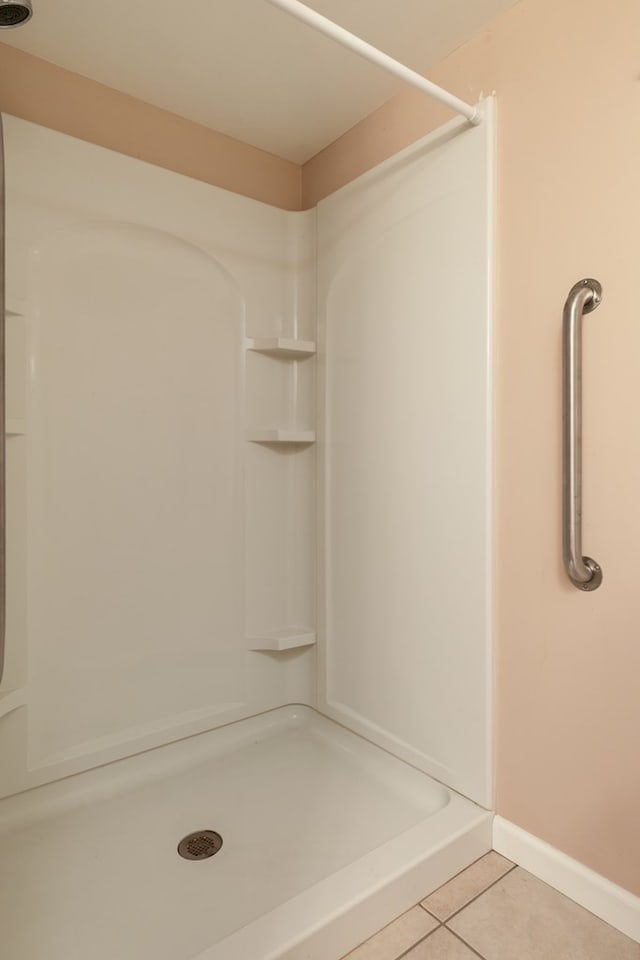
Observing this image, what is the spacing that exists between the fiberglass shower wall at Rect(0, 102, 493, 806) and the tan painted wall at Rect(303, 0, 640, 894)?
7 cm

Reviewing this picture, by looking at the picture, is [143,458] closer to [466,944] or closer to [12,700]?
[12,700]

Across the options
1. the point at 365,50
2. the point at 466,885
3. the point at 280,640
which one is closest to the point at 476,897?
the point at 466,885

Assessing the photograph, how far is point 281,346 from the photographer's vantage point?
5.83 feet

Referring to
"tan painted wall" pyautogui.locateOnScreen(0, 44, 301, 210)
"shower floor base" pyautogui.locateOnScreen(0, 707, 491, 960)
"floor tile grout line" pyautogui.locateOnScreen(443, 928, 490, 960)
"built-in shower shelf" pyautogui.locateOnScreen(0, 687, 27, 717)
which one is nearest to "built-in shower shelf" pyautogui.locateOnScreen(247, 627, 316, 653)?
"shower floor base" pyautogui.locateOnScreen(0, 707, 491, 960)

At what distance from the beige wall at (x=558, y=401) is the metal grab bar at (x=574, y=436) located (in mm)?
24

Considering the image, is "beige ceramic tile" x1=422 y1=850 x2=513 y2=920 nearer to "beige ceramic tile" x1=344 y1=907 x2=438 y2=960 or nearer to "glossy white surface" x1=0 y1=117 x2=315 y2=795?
"beige ceramic tile" x1=344 y1=907 x2=438 y2=960

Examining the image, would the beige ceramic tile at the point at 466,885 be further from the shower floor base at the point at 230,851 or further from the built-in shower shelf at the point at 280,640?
the built-in shower shelf at the point at 280,640

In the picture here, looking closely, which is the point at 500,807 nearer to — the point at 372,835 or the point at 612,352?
the point at 372,835

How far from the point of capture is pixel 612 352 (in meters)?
1.08

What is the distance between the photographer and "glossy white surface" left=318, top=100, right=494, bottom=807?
133cm

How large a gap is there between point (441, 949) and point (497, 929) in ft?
0.42

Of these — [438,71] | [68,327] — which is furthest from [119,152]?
[438,71]

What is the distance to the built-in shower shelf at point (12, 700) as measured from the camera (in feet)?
4.44

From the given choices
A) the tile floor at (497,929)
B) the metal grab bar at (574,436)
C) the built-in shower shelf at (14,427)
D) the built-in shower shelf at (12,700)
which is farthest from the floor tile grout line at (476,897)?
the built-in shower shelf at (14,427)
